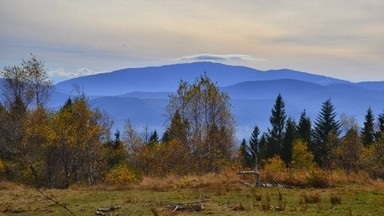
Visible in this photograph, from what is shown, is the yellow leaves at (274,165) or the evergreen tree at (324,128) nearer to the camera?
the yellow leaves at (274,165)

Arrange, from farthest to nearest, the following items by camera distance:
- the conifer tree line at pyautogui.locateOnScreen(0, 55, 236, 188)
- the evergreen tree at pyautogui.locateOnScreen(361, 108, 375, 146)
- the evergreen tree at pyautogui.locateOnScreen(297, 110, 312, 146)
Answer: the evergreen tree at pyautogui.locateOnScreen(297, 110, 312, 146), the evergreen tree at pyautogui.locateOnScreen(361, 108, 375, 146), the conifer tree line at pyautogui.locateOnScreen(0, 55, 236, 188)

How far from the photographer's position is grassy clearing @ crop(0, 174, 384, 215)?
573 inches

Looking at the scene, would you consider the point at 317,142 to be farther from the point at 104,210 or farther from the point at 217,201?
the point at 104,210

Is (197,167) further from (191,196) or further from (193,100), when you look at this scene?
(191,196)

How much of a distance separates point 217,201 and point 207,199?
80 centimetres

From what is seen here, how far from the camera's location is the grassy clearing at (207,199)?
14.6 meters

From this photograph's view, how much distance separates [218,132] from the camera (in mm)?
44406

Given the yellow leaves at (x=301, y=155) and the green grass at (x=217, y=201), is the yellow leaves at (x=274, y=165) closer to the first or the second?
the green grass at (x=217, y=201)

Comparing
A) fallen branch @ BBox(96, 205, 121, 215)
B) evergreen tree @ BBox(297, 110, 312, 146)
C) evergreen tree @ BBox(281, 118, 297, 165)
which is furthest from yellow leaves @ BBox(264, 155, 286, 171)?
evergreen tree @ BBox(297, 110, 312, 146)

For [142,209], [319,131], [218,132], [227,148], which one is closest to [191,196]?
[142,209]

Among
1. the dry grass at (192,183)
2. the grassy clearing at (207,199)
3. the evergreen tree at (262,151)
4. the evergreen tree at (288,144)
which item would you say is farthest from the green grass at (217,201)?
the evergreen tree at (262,151)

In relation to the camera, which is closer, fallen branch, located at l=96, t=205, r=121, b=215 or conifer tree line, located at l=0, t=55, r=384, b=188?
fallen branch, located at l=96, t=205, r=121, b=215

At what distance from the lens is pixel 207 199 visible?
59.3 feet

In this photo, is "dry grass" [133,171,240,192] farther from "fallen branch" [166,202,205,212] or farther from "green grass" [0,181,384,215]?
"fallen branch" [166,202,205,212]
